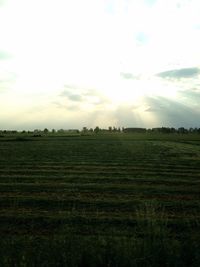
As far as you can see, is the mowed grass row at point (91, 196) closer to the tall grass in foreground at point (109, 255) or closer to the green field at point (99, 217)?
the green field at point (99, 217)

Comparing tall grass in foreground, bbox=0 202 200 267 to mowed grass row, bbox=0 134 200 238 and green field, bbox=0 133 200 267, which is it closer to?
green field, bbox=0 133 200 267

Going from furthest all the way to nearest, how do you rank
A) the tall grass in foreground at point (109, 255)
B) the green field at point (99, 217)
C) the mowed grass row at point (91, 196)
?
1. the mowed grass row at point (91, 196)
2. the green field at point (99, 217)
3. the tall grass in foreground at point (109, 255)

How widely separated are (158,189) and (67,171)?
8.60 metres

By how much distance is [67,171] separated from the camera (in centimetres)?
2495

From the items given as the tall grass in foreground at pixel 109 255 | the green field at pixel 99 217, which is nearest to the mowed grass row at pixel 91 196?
the green field at pixel 99 217

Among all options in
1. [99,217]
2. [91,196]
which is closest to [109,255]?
[99,217]

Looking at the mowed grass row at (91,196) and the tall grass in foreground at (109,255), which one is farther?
the mowed grass row at (91,196)

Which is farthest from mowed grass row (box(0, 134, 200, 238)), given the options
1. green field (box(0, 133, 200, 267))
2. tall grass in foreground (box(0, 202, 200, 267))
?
tall grass in foreground (box(0, 202, 200, 267))

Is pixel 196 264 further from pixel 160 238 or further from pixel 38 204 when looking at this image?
pixel 38 204

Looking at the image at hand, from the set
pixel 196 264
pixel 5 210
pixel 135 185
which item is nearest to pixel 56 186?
pixel 135 185

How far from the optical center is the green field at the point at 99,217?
6945 mm

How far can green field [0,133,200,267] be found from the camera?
6945mm

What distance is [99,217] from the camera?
11977 mm

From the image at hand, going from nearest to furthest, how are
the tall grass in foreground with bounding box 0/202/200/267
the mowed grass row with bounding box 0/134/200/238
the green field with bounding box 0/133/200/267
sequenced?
the tall grass in foreground with bounding box 0/202/200/267
the green field with bounding box 0/133/200/267
the mowed grass row with bounding box 0/134/200/238
